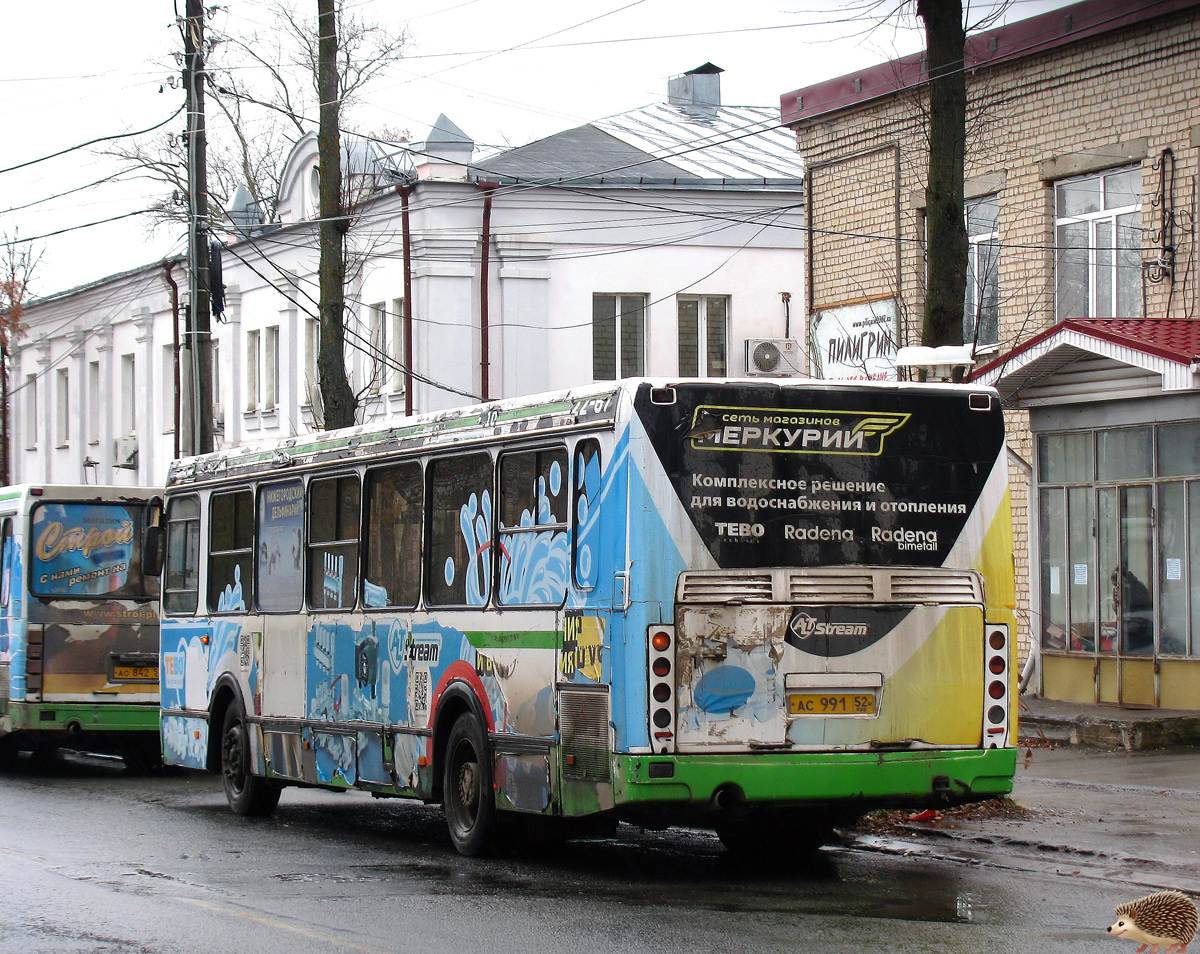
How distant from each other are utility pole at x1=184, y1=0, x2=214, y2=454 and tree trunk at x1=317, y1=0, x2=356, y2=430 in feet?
7.50

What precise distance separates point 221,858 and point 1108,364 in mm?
10627

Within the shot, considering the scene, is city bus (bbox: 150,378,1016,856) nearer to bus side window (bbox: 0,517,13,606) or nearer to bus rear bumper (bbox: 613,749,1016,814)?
bus rear bumper (bbox: 613,749,1016,814)

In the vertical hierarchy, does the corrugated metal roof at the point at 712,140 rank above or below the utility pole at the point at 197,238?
above

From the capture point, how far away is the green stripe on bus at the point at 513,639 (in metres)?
10.5

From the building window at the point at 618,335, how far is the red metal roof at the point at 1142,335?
1549cm

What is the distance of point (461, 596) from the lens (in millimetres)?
11672

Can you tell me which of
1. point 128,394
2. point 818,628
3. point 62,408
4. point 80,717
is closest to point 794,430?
point 818,628

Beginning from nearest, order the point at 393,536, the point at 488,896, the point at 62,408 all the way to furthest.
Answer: the point at 488,896, the point at 393,536, the point at 62,408

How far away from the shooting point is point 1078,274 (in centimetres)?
2044

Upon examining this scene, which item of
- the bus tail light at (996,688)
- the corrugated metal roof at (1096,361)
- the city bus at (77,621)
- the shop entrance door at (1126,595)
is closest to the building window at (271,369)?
the city bus at (77,621)

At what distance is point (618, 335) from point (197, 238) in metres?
10.9

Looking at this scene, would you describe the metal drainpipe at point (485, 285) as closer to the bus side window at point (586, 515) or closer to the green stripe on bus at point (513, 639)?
the green stripe on bus at point (513, 639)

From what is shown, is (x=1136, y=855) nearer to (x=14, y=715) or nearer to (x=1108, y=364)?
(x=1108, y=364)

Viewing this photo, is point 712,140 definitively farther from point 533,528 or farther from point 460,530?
point 533,528
